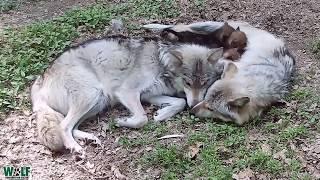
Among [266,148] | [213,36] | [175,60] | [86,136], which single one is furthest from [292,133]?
[213,36]

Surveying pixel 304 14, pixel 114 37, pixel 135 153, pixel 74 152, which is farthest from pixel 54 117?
pixel 304 14

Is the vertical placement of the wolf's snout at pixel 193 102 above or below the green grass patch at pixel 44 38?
below

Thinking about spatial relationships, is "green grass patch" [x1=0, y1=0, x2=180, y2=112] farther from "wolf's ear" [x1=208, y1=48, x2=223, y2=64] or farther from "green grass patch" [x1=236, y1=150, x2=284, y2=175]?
"green grass patch" [x1=236, y1=150, x2=284, y2=175]

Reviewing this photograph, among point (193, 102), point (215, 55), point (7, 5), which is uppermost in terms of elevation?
point (215, 55)

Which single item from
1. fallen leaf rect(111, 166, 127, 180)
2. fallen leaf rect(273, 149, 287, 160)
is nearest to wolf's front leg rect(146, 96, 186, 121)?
fallen leaf rect(111, 166, 127, 180)

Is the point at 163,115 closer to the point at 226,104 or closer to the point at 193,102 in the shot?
the point at 193,102

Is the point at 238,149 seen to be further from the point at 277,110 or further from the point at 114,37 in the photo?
the point at 114,37

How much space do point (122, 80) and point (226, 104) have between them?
54.8 inches

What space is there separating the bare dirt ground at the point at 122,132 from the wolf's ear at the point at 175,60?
89 cm

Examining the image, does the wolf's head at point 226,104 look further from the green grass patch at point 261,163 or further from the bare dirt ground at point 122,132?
the green grass patch at point 261,163

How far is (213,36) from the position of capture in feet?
25.6

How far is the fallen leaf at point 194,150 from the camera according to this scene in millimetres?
5553

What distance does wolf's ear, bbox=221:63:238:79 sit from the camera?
6461 mm

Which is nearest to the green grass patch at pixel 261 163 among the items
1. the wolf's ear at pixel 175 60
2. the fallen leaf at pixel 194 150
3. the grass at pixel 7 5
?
the fallen leaf at pixel 194 150
